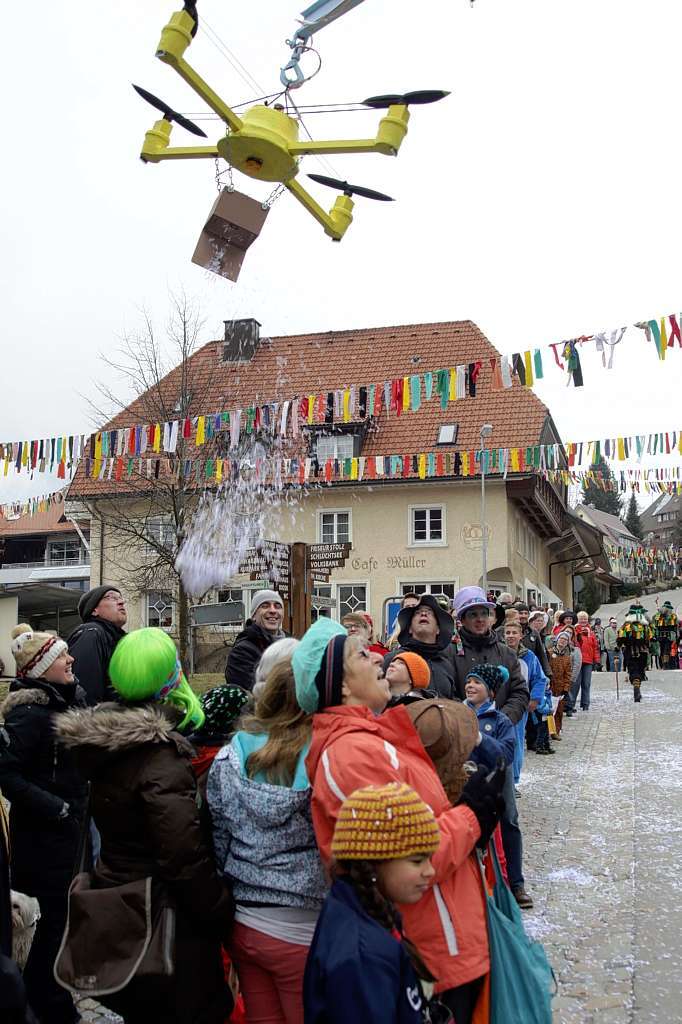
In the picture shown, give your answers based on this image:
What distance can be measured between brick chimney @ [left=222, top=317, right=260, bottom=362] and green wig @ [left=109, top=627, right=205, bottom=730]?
31.8 meters

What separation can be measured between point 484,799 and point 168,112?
21.9 ft

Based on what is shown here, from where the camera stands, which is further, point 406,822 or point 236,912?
point 236,912

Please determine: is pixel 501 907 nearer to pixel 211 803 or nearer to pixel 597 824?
pixel 211 803

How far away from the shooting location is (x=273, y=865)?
287 centimetres

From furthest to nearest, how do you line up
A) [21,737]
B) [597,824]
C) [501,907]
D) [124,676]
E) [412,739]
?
[597,824]
[21,737]
[501,907]
[124,676]
[412,739]

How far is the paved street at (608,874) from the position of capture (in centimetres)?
465

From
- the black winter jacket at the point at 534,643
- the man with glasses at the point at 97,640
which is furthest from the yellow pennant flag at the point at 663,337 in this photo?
the man with glasses at the point at 97,640

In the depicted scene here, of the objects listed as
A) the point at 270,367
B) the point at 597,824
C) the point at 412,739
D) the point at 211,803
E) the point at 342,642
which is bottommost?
the point at 597,824

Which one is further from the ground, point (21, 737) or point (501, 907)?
point (21, 737)

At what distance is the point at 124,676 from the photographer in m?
3.30

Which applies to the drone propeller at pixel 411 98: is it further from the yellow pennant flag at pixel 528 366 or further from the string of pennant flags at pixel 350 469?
the string of pennant flags at pixel 350 469

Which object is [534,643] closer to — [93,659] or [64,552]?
[93,659]

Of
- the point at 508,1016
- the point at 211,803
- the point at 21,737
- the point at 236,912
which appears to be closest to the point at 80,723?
the point at 211,803

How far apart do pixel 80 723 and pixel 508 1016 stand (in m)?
1.72
